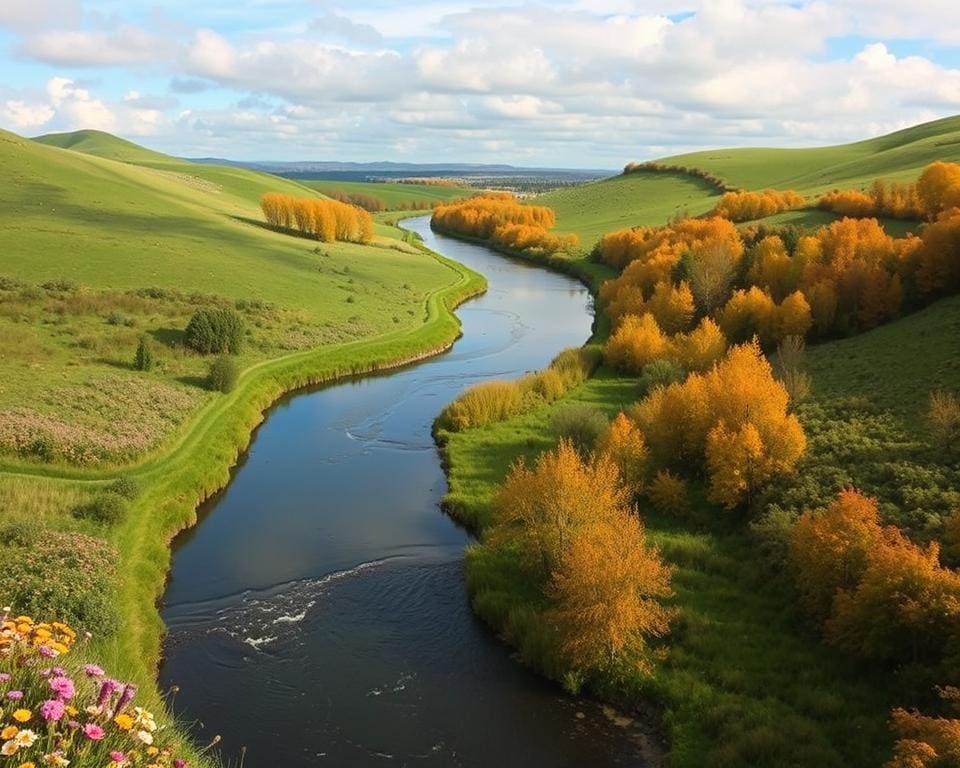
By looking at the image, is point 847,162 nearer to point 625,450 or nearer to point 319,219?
point 319,219

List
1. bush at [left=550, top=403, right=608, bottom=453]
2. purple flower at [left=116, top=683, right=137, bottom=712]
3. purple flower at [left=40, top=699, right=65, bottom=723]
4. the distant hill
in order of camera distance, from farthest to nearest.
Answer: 1. the distant hill
2. bush at [left=550, top=403, right=608, bottom=453]
3. purple flower at [left=116, top=683, right=137, bottom=712]
4. purple flower at [left=40, top=699, right=65, bottom=723]

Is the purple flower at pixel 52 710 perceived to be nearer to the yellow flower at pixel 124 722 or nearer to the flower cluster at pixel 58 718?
the flower cluster at pixel 58 718

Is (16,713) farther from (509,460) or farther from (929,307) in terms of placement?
(929,307)

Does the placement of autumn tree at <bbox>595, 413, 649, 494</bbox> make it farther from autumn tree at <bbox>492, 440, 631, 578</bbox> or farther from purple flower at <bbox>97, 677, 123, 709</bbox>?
purple flower at <bbox>97, 677, 123, 709</bbox>

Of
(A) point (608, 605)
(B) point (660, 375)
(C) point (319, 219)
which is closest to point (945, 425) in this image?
(A) point (608, 605)

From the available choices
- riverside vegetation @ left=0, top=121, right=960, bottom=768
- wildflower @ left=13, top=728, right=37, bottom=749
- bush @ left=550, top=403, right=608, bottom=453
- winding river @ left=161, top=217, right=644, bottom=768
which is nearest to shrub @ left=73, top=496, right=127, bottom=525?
riverside vegetation @ left=0, top=121, right=960, bottom=768

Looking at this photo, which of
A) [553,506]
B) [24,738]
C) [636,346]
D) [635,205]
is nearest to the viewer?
[24,738]
